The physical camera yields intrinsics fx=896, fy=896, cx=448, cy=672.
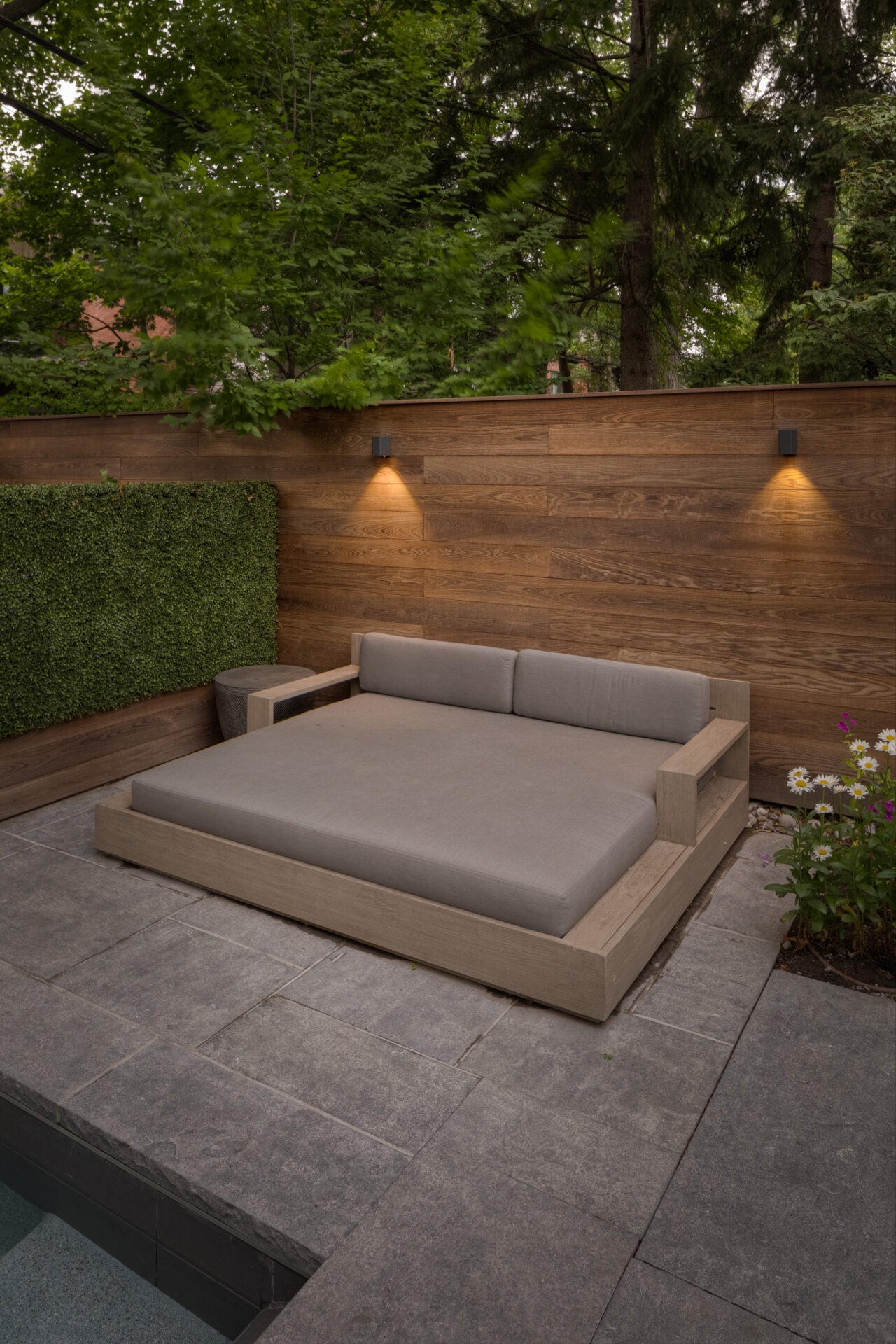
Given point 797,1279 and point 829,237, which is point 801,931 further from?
point 829,237

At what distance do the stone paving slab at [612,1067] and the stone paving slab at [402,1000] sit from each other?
7 centimetres

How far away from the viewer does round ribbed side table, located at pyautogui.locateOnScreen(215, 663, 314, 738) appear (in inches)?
185

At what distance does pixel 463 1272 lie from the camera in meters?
1.71

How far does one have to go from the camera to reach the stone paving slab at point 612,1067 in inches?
→ 85.7

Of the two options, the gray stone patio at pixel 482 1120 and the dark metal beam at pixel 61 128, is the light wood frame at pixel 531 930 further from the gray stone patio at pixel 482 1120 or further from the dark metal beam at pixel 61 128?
the dark metal beam at pixel 61 128

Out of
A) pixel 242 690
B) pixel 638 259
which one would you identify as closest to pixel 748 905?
pixel 242 690

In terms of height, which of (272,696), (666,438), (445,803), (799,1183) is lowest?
(799,1183)

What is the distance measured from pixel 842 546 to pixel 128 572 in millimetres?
3349

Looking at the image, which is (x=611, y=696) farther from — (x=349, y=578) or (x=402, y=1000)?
(x=349, y=578)

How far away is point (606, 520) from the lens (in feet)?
14.2

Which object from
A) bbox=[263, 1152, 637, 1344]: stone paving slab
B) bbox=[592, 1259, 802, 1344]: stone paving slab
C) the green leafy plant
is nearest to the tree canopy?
the green leafy plant

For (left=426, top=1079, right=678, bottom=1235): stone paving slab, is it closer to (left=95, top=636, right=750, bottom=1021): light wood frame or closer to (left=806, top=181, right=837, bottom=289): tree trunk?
(left=95, top=636, right=750, bottom=1021): light wood frame

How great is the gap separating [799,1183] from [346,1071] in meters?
1.11

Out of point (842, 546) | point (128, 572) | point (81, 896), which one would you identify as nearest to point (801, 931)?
point (842, 546)
